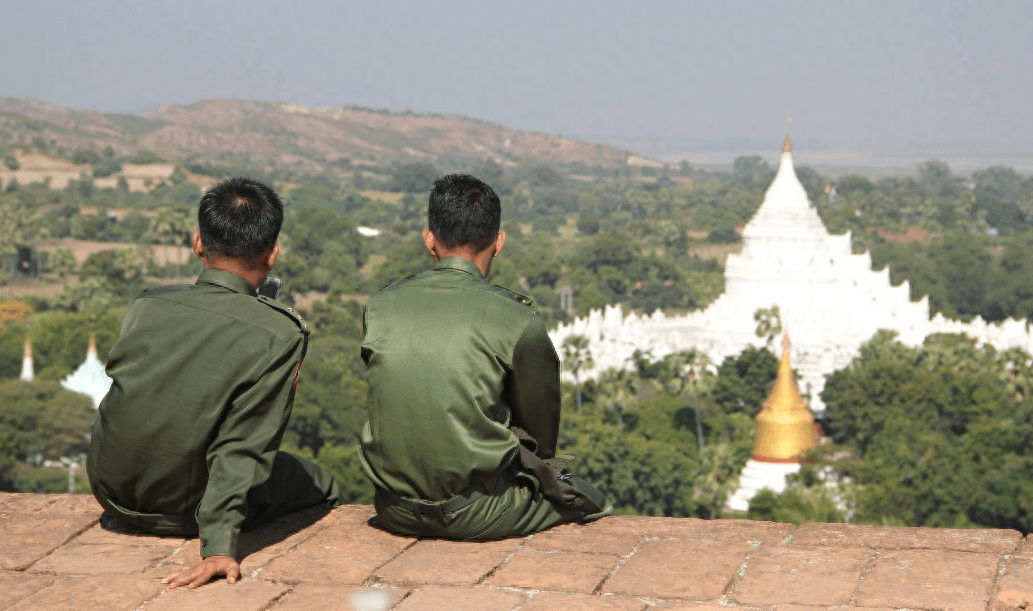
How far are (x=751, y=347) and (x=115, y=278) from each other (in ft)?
165

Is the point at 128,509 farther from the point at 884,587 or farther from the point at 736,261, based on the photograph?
the point at 736,261

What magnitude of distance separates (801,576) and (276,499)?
2317mm

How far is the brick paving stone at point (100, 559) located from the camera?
6.64 m

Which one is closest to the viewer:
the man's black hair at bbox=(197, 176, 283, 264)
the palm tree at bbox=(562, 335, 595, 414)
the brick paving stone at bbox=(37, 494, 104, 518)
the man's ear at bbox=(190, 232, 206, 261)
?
the man's black hair at bbox=(197, 176, 283, 264)

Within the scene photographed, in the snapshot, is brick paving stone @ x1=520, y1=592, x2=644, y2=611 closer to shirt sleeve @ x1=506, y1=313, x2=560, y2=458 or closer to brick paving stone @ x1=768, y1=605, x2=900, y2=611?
brick paving stone @ x1=768, y1=605, x2=900, y2=611

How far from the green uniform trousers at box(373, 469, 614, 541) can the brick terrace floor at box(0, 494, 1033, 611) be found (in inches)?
2.1

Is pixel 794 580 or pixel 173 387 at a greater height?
pixel 173 387

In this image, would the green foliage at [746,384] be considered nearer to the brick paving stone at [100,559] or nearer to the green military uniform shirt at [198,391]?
the brick paving stone at [100,559]

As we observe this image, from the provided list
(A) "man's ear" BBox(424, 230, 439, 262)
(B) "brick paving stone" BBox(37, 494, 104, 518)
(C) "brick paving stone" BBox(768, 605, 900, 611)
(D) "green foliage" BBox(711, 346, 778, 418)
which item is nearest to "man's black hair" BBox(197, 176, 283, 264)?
(A) "man's ear" BBox(424, 230, 439, 262)

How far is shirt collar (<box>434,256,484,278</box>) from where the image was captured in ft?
22.6

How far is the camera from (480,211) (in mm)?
6875

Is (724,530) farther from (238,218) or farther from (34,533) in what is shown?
(34,533)

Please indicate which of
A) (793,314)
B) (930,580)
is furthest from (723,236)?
(930,580)

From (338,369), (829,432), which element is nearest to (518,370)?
(829,432)
